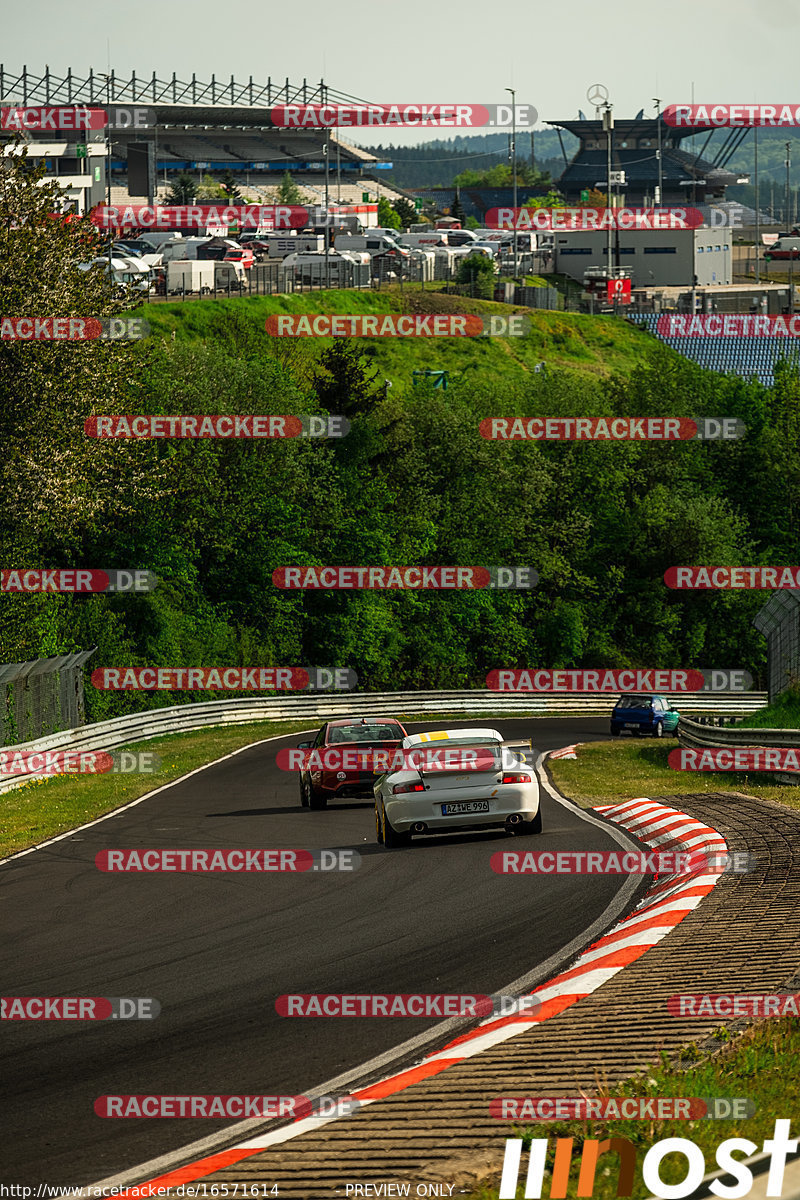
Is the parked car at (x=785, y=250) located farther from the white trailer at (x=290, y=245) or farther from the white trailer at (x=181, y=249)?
the white trailer at (x=181, y=249)

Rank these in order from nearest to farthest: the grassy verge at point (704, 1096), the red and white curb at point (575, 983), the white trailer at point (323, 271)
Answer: the grassy verge at point (704, 1096), the red and white curb at point (575, 983), the white trailer at point (323, 271)

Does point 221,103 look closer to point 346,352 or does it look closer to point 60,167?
point 60,167

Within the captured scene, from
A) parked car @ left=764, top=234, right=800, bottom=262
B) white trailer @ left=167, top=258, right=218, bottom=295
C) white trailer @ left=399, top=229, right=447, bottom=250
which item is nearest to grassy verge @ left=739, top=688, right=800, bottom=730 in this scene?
white trailer @ left=167, top=258, right=218, bottom=295

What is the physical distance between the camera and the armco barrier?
36.0m

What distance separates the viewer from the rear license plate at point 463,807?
16.3 metres

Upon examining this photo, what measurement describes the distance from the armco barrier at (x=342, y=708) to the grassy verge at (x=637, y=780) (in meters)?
10.8

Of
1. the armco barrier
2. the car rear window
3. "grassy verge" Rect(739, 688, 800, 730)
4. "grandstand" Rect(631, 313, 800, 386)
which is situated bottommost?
the armco barrier

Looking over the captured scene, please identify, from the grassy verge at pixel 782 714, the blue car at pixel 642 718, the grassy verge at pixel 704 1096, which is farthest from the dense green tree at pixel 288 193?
the grassy verge at pixel 704 1096

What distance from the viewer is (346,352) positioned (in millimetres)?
63094

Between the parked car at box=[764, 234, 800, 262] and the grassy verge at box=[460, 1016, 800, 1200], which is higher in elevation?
the parked car at box=[764, 234, 800, 262]

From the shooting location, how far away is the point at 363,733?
2259 cm

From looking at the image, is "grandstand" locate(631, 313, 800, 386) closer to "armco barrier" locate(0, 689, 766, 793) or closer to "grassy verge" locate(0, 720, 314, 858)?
"armco barrier" locate(0, 689, 766, 793)

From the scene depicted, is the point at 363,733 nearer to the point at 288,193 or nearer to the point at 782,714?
the point at 782,714

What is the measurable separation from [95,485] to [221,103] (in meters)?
158
